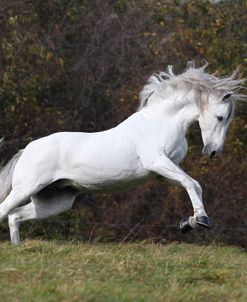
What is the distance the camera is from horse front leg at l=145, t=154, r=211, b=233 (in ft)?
27.7

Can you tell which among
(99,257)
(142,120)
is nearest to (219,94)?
(142,120)

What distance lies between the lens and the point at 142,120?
915 centimetres

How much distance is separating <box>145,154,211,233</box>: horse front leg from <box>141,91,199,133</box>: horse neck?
51 centimetres

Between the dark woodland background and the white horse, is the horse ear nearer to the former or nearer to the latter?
the white horse

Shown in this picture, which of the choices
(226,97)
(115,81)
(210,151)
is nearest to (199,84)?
(226,97)

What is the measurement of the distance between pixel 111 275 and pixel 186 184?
238cm

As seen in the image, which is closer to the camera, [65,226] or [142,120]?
[142,120]

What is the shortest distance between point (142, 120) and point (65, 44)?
9.98 meters

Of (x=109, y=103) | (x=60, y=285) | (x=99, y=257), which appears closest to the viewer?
(x=60, y=285)

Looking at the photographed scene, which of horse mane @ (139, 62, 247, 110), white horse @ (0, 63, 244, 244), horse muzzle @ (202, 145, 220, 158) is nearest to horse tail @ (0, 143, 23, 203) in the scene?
white horse @ (0, 63, 244, 244)

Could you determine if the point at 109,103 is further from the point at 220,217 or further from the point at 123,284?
the point at 123,284

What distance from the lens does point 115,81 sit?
62.5 feet

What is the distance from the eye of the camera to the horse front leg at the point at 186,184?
8.45m

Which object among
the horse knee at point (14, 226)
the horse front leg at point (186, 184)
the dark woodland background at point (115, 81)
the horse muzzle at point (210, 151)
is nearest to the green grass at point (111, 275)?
the horse front leg at point (186, 184)
